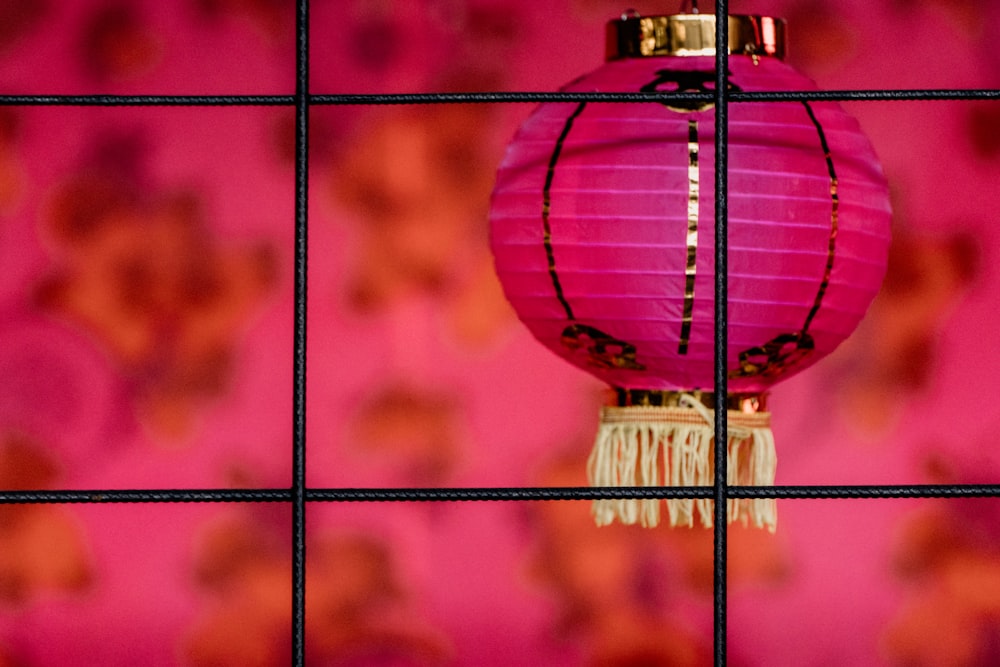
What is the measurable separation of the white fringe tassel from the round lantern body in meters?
0.05

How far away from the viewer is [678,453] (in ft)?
5.84

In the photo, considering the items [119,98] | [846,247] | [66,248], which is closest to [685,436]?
[846,247]

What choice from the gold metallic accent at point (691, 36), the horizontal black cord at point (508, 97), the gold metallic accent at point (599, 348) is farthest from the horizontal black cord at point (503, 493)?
the gold metallic accent at point (691, 36)

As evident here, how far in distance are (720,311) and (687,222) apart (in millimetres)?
336

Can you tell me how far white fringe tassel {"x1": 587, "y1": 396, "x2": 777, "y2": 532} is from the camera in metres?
1.78

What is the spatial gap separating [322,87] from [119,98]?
5.42 feet

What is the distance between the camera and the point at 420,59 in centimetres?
A: 295

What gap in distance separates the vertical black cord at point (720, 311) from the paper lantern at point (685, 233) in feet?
1.04

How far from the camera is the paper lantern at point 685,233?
5.40 ft

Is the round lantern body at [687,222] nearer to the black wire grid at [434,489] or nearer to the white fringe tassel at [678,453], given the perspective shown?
the white fringe tassel at [678,453]

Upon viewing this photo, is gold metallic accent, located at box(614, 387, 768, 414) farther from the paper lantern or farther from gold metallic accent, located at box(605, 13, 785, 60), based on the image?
gold metallic accent, located at box(605, 13, 785, 60)


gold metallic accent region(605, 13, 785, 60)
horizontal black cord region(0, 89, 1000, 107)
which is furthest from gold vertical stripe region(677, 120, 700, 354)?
horizontal black cord region(0, 89, 1000, 107)

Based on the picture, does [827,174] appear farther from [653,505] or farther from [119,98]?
[119,98]

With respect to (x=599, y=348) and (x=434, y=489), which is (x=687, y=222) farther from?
(x=434, y=489)
